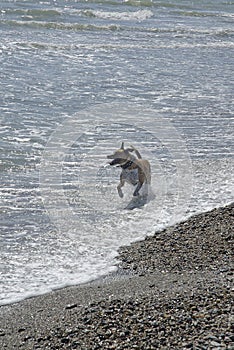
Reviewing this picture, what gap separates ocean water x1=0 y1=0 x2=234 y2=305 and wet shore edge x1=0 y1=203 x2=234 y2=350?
0.34 m

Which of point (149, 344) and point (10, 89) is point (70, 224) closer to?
point (149, 344)

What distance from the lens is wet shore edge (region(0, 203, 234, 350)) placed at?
197 inches

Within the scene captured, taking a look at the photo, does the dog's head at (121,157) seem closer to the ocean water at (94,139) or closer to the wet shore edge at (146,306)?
the ocean water at (94,139)

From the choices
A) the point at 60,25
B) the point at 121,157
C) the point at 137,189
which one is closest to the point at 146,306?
the point at 137,189

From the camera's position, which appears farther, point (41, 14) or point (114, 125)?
point (41, 14)

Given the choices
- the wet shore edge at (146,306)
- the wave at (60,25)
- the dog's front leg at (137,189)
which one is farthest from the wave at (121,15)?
the wet shore edge at (146,306)

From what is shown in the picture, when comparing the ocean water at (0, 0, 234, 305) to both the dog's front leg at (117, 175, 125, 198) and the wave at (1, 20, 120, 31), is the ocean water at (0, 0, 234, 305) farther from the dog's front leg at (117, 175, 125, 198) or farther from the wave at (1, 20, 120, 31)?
the wave at (1, 20, 120, 31)

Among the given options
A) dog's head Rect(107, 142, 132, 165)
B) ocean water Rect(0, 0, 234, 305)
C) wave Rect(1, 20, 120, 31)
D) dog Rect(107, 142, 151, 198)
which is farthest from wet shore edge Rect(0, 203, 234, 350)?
wave Rect(1, 20, 120, 31)

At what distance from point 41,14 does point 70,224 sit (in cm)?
1840

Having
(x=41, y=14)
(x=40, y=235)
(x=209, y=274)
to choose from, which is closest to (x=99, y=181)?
(x=40, y=235)

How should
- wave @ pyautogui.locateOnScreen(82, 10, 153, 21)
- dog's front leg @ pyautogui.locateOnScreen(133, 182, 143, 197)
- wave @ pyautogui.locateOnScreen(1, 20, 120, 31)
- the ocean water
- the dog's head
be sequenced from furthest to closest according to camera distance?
wave @ pyautogui.locateOnScreen(82, 10, 153, 21), wave @ pyautogui.locateOnScreen(1, 20, 120, 31), the dog's head, dog's front leg @ pyautogui.locateOnScreen(133, 182, 143, 197), the ocean water

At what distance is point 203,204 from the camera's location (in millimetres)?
8477

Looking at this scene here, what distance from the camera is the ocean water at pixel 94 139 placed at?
7293 millimetres

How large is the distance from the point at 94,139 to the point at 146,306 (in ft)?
18.9
